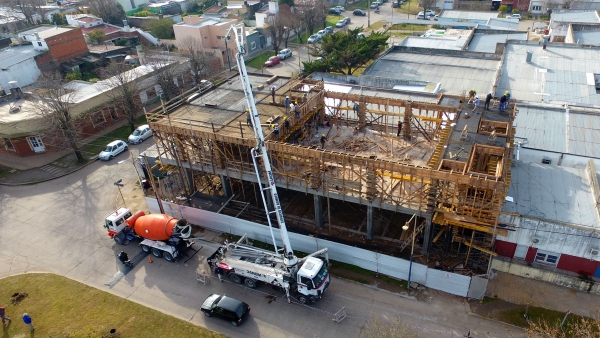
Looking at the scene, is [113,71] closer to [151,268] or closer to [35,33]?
[35,33]

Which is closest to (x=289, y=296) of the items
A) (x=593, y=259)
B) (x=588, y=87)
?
(x=593, y=259)

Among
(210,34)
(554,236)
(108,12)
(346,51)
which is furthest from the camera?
(108,12)

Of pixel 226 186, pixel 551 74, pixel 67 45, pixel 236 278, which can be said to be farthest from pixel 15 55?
pixel 551 74

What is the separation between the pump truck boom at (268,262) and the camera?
21531 millimetres

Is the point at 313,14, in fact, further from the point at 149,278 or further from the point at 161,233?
the point at 149,278

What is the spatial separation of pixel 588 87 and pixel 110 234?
43443 millimetres

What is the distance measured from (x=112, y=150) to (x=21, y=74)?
25244mm

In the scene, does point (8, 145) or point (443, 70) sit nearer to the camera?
point (8, 145)

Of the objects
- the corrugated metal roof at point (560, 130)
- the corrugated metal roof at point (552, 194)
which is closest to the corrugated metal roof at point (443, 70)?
the corrugated metal roof at point (560, 130)

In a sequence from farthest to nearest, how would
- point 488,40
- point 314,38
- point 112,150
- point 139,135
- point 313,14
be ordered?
point 313,14, point 314,38, point 488,40, point 139,135, point 112,150

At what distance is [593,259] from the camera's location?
22.5 m

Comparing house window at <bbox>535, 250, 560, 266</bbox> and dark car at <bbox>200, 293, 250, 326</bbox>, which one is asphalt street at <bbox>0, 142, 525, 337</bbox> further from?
house window at <bbox>535, 250, 560, 266</bbox>

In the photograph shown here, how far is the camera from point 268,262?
952 inches

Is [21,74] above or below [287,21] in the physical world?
below
